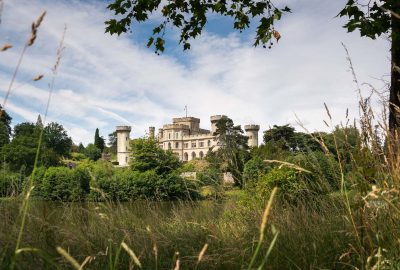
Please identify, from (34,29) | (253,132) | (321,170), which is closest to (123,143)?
(253,132)

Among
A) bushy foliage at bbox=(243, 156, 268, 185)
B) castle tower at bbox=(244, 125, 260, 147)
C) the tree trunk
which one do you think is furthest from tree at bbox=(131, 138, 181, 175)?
castle tower at bbox=(244, 125, 260, 147)

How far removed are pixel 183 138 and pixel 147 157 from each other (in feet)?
154

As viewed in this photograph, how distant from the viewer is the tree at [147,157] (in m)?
44.0

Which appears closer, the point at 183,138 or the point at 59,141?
the point at 59,141

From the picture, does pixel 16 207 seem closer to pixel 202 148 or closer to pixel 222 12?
pixel 222 12

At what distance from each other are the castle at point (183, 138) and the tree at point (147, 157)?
3918 cm

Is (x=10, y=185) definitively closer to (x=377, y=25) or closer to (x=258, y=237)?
(x=258, y=237)

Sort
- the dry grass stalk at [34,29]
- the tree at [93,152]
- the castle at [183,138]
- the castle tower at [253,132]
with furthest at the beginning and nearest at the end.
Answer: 1. the castle at [183,138]
2. the castle tower at [253,132]
3. the tree at [93,152]
4. the dry grass stalk at [34,29]

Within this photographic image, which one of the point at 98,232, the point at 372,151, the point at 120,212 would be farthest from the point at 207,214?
the point at 372,151

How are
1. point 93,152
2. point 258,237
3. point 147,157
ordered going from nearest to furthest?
point 258,237 < point 147,157 < point 93,152

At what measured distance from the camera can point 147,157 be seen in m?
45.4

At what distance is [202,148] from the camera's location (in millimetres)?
89688

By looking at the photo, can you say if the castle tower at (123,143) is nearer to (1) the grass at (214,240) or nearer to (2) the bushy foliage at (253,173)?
(2) the bushy foliage at (253,173)

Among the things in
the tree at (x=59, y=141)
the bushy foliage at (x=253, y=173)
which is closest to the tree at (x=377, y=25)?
the bushy foliage at (x=253, y=173)
